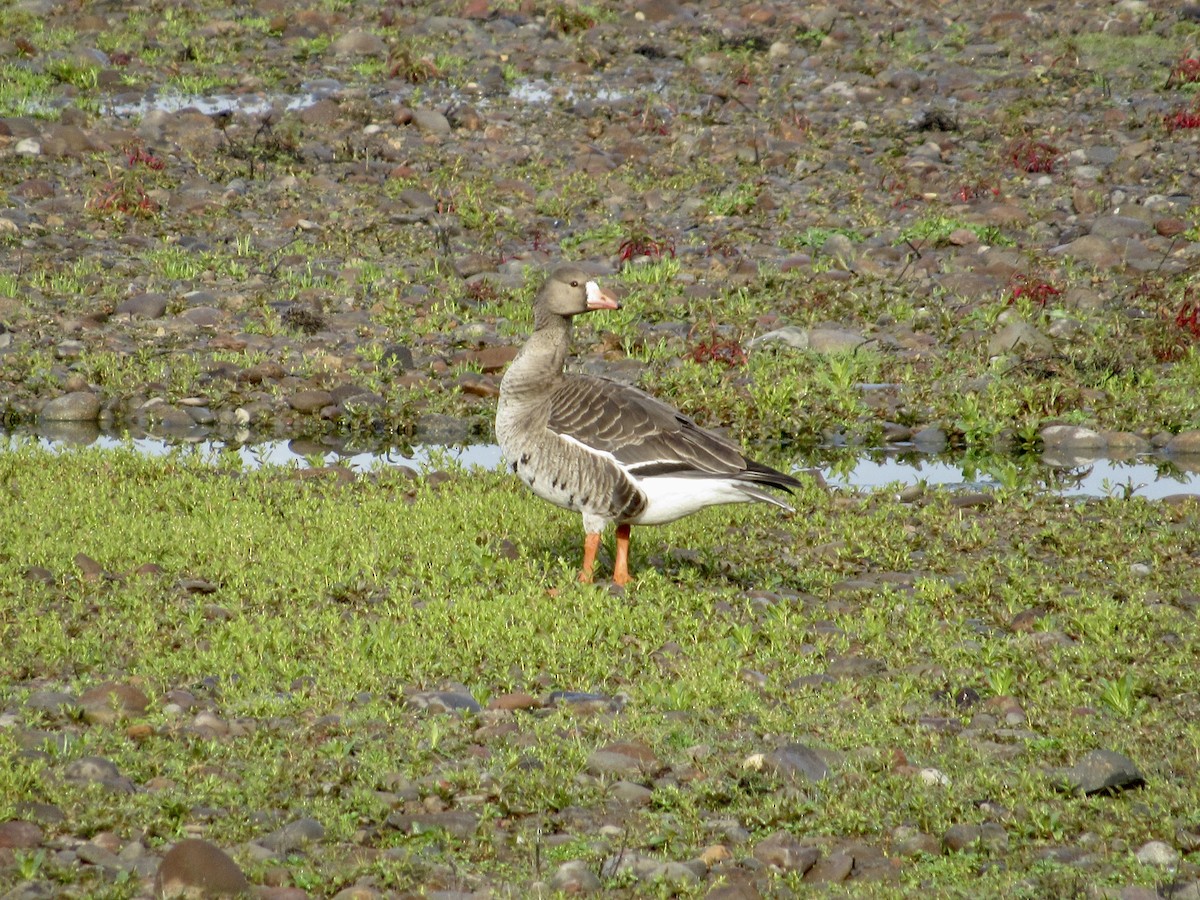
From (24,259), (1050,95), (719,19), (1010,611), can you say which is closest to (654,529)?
(1010,611)

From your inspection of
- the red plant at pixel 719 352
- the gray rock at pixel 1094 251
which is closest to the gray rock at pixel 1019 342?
the gray rock at pixel 1094 251

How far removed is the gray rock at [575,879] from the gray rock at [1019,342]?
10.3m

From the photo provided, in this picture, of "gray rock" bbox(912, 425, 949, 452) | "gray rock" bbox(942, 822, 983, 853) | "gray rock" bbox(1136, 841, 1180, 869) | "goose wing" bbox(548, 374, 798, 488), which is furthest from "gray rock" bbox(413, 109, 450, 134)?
"gray rock" bbox(1136, 841, 1180, 869)

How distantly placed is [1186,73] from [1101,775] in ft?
63.3

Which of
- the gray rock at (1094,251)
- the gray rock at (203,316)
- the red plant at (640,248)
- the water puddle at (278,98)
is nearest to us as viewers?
the gray rock at (203,316)

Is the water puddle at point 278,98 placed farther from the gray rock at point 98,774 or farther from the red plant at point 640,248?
the gray rock at point 98,774

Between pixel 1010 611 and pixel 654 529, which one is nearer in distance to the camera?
pixel 1010 611

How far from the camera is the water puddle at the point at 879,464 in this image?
1294 centimetres

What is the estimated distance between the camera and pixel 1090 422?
1416 centimetres

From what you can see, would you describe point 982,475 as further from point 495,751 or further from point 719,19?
point 719,19

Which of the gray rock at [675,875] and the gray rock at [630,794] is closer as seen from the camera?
the gray rock at [675,875]

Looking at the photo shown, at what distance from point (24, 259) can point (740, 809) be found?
512 inches

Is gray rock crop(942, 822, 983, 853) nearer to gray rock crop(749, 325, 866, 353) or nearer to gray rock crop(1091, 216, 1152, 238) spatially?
gray rock crop(749, 325, 866, 353)

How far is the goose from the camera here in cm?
954
